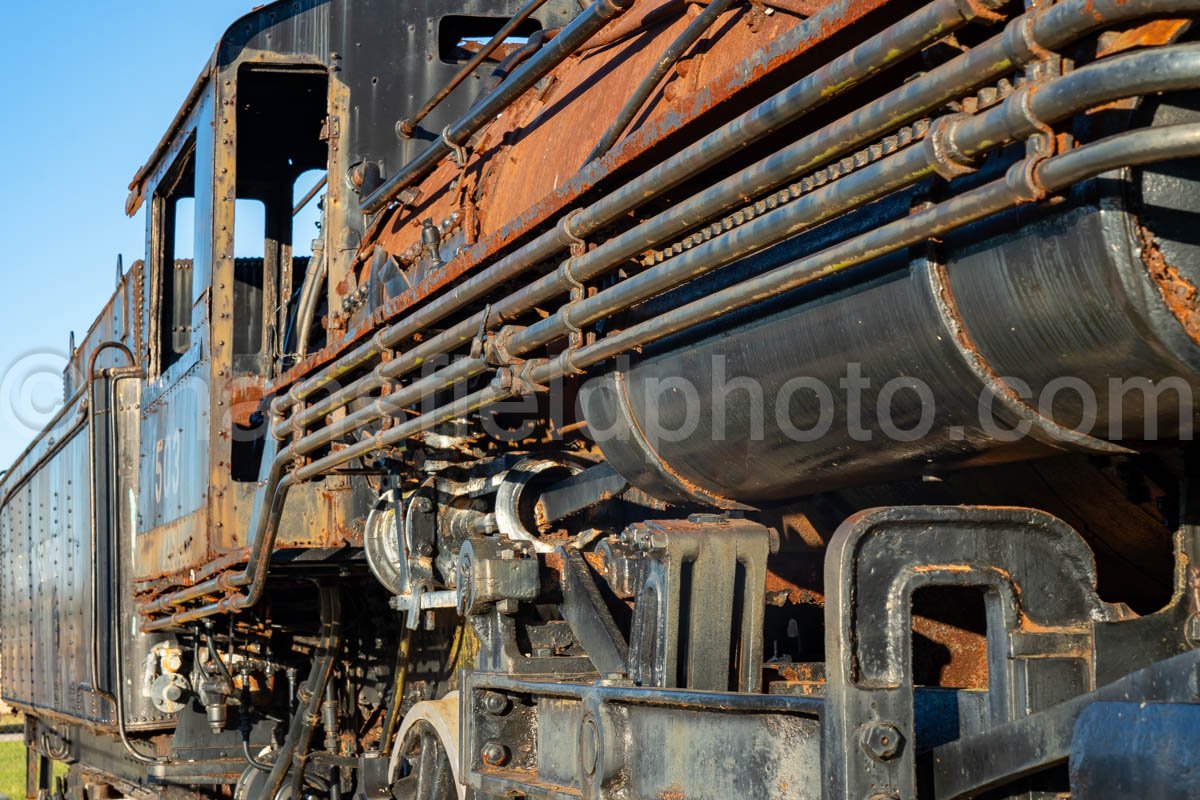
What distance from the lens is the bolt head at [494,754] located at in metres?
3.53

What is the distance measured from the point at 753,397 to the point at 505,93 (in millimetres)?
1557

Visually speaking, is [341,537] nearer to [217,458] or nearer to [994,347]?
[217,458]

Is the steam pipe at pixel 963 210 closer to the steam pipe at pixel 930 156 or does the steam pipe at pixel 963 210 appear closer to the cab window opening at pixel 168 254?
the steam pipe at pixel 930 156

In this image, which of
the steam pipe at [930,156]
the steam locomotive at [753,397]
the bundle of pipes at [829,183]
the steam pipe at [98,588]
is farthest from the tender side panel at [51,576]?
the steam pipe at [930,156]

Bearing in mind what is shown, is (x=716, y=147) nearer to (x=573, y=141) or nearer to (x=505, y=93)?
(x=573, y=141)

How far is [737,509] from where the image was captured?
10.8 feet

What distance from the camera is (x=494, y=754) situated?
11.6 feet

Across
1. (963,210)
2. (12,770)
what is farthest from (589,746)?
(12,770)

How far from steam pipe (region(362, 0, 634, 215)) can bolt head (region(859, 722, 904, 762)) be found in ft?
5.67

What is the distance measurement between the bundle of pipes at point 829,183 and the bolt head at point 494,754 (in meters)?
0.79

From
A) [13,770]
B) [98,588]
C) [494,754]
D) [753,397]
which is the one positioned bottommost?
[13,770]

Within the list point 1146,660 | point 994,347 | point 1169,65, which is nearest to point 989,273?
point 994,347

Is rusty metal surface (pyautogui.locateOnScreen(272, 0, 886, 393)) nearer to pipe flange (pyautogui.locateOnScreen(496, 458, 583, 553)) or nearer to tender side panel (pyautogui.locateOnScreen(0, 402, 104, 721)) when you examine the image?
pipe flange (pyautogui.locateOnScreen(496, 458, 583, 553))

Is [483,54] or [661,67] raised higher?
[483,54]
